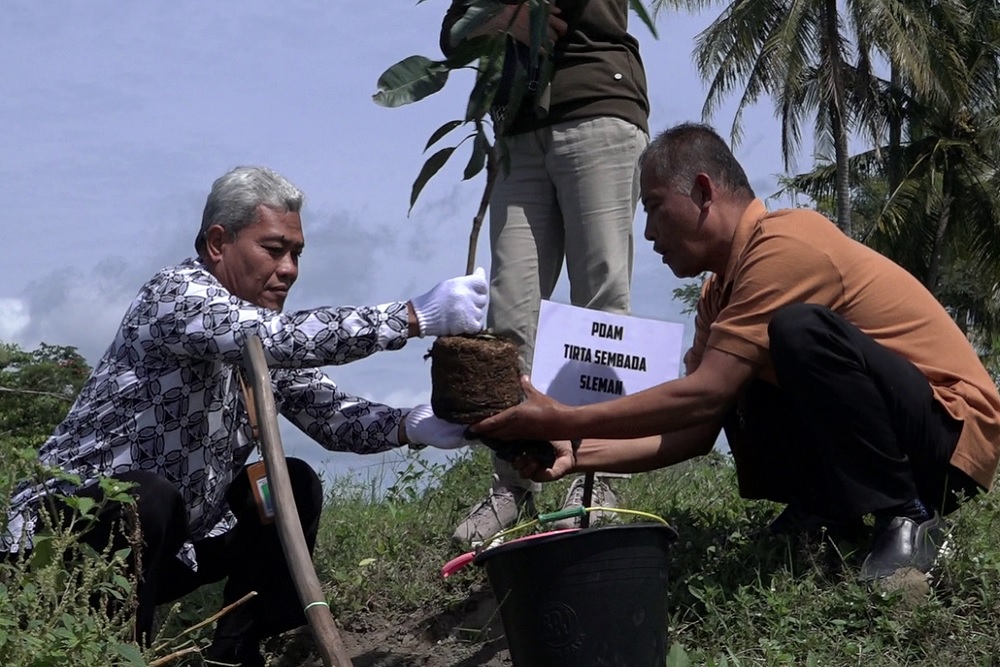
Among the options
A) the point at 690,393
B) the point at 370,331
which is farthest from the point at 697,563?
the point at 370,331

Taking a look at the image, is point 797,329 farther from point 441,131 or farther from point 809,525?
point 441,131

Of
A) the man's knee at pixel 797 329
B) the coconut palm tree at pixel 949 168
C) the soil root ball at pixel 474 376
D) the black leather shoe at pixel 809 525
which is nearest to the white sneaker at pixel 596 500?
the black leather shoe at pixel 809 525

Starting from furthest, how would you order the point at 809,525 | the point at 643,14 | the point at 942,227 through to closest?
the point at 942,227, the point at 809,525, the point at 643,14

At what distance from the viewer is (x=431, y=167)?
3.02 metres

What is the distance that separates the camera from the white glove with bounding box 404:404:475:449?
4023 mm

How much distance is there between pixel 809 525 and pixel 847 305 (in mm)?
659

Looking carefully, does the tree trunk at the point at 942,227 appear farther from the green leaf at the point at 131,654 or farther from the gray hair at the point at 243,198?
the green leaf at the point at 131,654

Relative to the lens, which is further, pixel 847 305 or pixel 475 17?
pixel 847 305

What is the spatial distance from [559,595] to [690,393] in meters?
0.73

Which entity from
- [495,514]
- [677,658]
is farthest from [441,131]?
[495,514]

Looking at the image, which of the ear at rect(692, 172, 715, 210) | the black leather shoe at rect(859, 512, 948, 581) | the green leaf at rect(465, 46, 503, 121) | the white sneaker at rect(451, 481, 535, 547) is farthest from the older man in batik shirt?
the black leather shoe at rect(859, 512, 948, 581)

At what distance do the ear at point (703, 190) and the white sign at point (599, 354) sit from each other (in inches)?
14.4

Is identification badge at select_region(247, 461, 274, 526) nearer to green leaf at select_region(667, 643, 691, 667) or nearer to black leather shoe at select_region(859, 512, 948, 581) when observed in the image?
green leaf at select_region(667, 643, 691, 667)

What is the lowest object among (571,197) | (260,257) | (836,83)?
(260,257)
